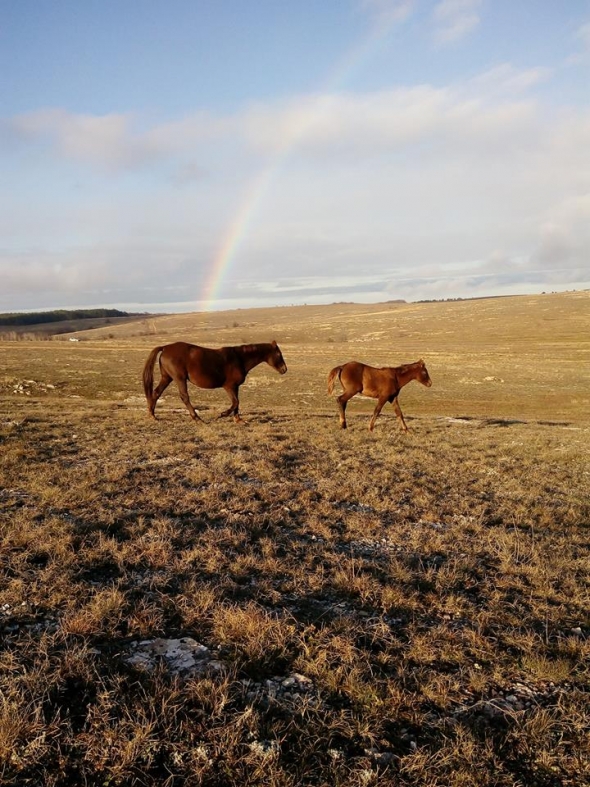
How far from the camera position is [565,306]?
108 meters

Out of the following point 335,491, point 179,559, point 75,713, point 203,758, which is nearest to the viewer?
point 203,758

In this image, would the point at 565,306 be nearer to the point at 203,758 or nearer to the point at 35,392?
the point at 35,392

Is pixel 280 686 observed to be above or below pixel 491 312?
below

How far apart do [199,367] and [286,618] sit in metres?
10.5

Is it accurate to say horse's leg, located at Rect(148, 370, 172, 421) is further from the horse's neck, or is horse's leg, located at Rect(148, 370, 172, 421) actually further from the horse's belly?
the horse's neck

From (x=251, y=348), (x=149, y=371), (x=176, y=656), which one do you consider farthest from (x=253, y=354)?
(x=176, y=656)

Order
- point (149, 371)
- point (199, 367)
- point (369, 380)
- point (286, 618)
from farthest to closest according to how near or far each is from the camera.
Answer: point (369, 380), point (149, 371), point (199, 367), point (286, 618)

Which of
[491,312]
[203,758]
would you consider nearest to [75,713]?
[203,758]

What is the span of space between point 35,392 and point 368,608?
97.1 ft

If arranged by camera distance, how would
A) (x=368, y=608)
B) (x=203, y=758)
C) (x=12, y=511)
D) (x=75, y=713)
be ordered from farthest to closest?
(x=12, y=511) → (x=368, y=608) → (x=75, y=713) → (x=203, y=758)

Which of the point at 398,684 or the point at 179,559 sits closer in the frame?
the point at 398,684

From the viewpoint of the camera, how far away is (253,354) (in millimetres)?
14797

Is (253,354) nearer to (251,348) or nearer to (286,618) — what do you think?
(251,348)

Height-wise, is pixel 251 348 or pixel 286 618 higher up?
pixel 251 348
